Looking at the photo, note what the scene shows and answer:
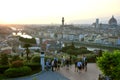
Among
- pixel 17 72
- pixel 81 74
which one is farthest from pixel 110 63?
pixel 17 72

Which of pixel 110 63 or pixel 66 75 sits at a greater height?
pixel 110 63

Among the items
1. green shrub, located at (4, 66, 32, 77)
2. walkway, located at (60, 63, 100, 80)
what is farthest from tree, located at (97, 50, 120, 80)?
green shrub, located at (4, 66, 32, 77)

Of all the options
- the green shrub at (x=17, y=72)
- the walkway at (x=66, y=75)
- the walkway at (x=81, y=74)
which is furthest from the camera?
the walkway at (x=81, y=74)

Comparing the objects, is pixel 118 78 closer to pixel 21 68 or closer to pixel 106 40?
pixel 21 68

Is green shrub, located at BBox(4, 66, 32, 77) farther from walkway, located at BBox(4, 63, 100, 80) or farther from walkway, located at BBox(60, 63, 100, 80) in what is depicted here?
walkway, located at BBox(60, 63, 100, 80)

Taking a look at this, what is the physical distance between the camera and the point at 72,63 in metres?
21.2

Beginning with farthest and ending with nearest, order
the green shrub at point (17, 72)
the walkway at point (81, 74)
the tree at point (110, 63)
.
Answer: the walkway at point (81, 74), the green shrub at point (17, 72), the tree at point (110, 63)

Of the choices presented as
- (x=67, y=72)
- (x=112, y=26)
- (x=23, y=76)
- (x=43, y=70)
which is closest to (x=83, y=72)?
(x=67, y=72)

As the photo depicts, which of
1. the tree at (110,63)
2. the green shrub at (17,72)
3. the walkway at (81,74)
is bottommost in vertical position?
the walkway at (81,74)

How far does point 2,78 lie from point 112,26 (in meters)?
183

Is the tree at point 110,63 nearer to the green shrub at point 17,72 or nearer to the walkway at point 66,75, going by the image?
the walkway at point 66,75

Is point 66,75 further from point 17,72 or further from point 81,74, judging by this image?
point 17,72

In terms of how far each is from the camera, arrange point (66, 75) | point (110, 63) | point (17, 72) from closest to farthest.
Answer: point (110, 63)
point (17, 72)
point (66, 75)

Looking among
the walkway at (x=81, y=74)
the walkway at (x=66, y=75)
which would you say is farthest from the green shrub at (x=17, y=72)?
the walkway at (x=81, y=74)
